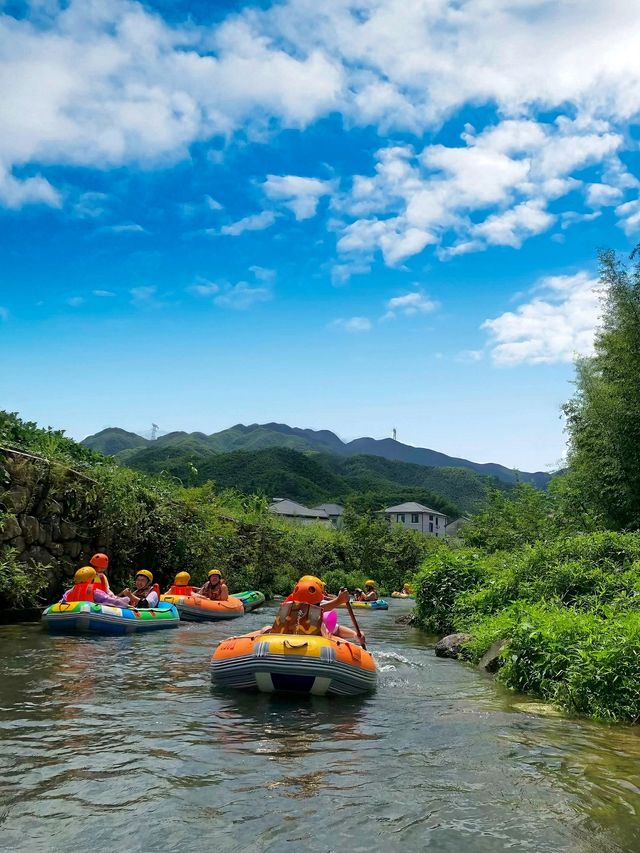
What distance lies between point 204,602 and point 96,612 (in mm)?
4321

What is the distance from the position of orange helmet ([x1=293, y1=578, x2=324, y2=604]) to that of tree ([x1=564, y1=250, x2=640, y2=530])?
28.5 ft

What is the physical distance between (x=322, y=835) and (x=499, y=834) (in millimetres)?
1028

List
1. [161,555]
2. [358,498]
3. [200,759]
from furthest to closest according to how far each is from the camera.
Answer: [358,498] < [161,555] < [200,759]

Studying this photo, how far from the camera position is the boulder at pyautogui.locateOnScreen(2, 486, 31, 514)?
13.0 meters

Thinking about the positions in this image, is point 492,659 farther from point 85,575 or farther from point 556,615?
point 85,575

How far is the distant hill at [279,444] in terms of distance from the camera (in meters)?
127

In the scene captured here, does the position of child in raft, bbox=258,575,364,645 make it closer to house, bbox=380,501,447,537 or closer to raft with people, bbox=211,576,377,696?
raft with people, bbox=211,576,377,696

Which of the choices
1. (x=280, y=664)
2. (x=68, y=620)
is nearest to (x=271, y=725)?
(x=280, y=664)

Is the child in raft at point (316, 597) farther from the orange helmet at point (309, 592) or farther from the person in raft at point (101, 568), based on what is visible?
the person in raft at point (101, 568)

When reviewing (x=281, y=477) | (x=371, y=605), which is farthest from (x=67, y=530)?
(x=281, y=477)

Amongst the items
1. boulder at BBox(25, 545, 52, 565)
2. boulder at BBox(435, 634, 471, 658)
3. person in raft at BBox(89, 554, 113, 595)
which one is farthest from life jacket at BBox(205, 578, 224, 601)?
boulder at BBox(435, 634, 471, 658)

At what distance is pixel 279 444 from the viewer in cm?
15050

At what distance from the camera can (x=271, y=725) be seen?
6293 millimetres

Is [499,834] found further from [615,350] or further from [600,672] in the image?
[615,350]
